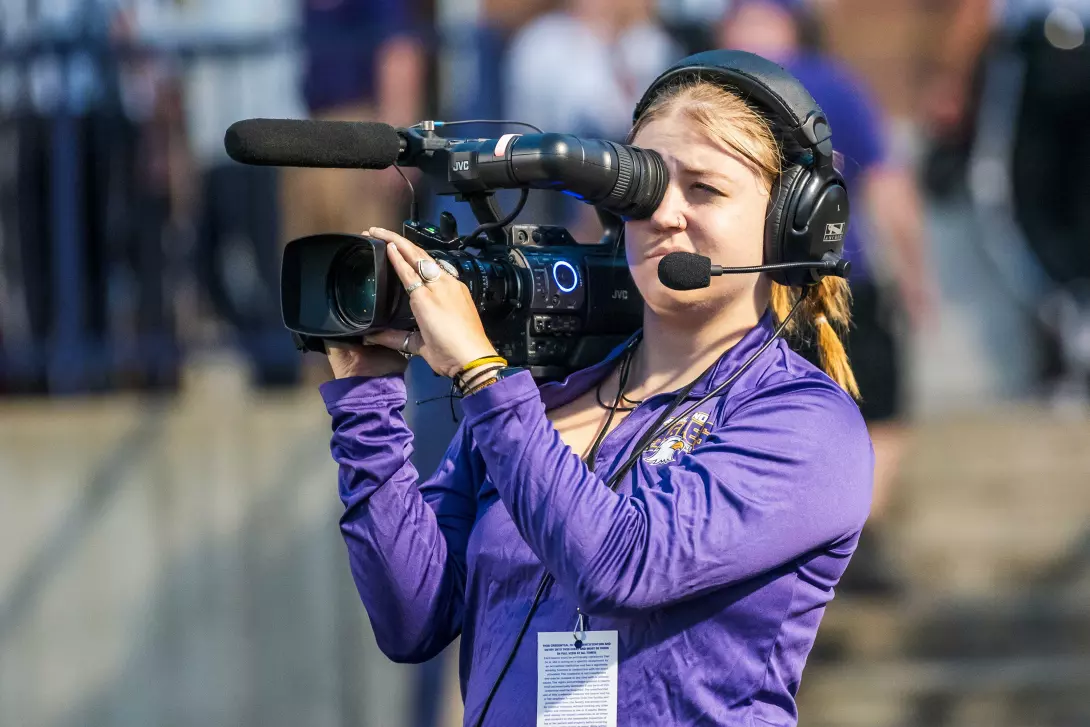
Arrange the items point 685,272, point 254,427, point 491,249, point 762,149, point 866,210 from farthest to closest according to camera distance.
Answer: point 254,427
point 866,210
point 491,249
point 762,149
point 685,272

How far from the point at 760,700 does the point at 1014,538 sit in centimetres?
380

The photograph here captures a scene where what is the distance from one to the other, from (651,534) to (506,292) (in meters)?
0.46

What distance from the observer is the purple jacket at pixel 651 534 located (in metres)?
1.90

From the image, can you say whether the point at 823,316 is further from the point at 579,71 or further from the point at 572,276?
the point at 579,71

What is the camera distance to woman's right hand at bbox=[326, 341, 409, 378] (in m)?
2.17

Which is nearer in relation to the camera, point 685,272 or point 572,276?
point 685,272

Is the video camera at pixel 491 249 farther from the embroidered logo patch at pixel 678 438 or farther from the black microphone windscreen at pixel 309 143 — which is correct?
the embroidered logo patch at pixel 678 438

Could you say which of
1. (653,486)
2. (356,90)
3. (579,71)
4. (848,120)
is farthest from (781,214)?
(356,90)

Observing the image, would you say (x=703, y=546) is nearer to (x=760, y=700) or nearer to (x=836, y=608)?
(x=760, y=700)

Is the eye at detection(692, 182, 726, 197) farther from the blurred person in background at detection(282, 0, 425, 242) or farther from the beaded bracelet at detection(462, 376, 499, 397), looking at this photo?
the blurred person in background at detection(282, 0, 425, 242)

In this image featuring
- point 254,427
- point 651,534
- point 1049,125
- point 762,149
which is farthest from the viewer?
point 1049,125

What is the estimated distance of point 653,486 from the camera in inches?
78.6

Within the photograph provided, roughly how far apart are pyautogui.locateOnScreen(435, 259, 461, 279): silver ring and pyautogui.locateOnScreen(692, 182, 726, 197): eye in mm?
356

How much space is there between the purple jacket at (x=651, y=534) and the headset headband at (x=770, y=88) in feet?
0.92
